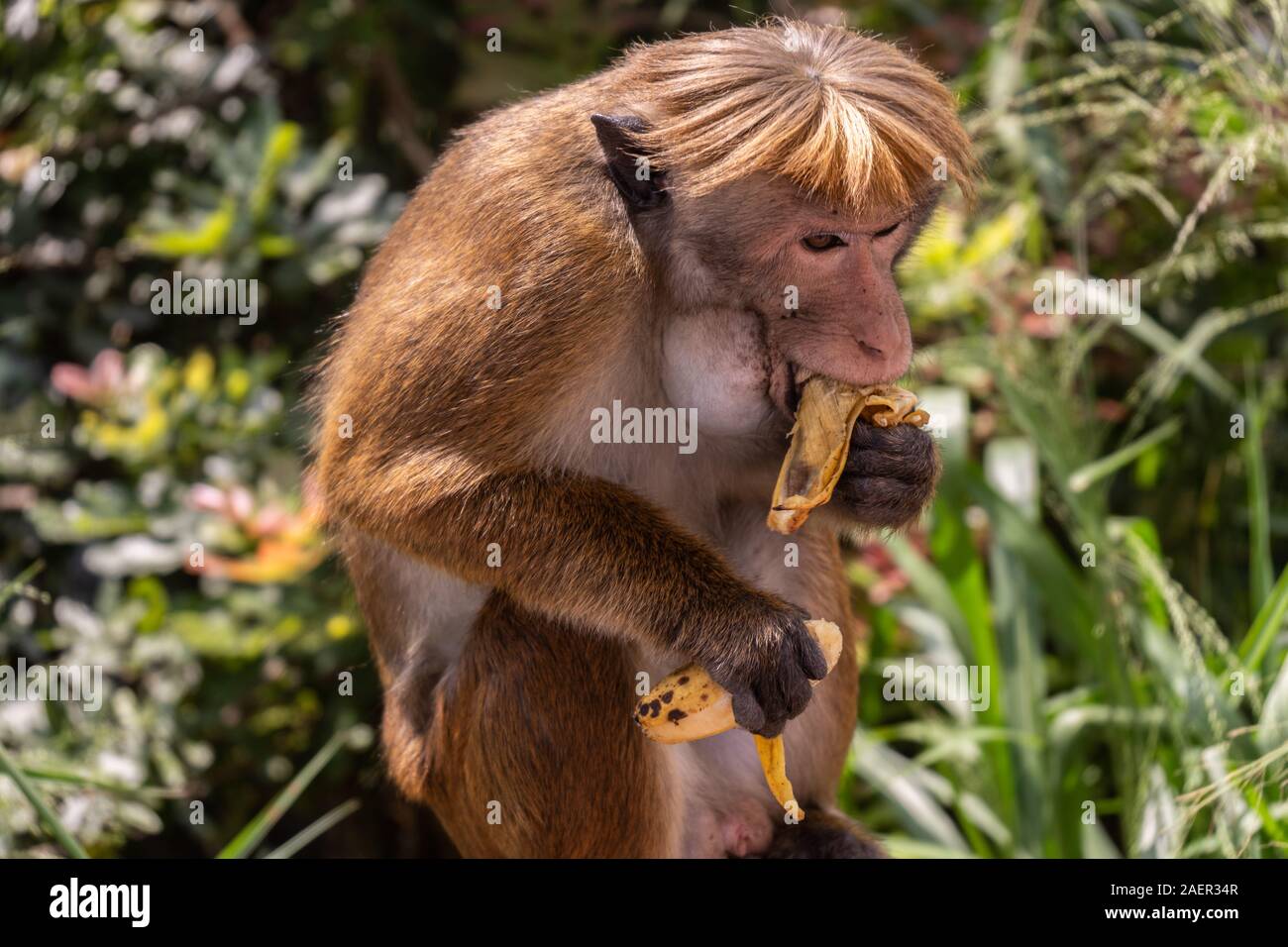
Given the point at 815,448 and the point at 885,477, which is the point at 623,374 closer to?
the point at 815,448

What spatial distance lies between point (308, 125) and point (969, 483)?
352 centimetres

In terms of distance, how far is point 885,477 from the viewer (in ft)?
11.0

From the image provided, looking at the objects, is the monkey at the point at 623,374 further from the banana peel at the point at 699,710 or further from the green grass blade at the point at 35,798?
the green grass blade at the point at 35,798

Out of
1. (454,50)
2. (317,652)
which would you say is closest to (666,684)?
(317,652)

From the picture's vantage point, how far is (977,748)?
16.7 ft

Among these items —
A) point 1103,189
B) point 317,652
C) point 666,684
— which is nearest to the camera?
point 666,684

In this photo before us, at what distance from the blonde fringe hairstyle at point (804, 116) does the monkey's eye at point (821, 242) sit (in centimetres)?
8

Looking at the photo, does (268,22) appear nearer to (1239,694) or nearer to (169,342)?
(169,342)

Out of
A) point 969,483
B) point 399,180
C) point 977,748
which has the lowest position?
point 977,748

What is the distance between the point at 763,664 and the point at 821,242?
2.94 feet

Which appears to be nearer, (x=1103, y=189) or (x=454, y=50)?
(x=1103, y=189)

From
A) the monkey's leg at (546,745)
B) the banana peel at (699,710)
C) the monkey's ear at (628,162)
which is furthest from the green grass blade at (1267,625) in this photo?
the monkey's ear at (628,162)

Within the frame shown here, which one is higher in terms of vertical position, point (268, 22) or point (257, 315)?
point (268, 22)

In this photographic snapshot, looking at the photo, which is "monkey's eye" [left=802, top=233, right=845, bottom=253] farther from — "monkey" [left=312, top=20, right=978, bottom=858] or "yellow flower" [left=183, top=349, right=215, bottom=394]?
"yellow flower" [left=183, top=349, right=215, bottom=394]
